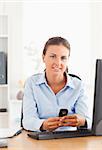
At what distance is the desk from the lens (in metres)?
1.67

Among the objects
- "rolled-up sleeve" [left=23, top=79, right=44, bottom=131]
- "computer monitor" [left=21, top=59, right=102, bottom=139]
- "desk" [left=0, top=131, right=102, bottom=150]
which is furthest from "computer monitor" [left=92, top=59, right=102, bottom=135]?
"rolled-up sleeve" [left=23, top=79, right=44, bottom=131]

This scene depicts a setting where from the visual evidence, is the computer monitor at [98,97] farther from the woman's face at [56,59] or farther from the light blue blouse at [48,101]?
the woman's face at [56,59]

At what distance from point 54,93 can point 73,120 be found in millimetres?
253

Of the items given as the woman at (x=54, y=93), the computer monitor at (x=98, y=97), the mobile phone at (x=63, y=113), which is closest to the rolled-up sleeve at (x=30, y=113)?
the woman at (x=54, y=93)

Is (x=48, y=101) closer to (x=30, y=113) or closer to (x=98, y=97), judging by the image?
(x=30, y=113)

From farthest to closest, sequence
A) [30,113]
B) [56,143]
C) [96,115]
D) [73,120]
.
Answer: [30,113]
[73,120]
[96,115]
[56,143]

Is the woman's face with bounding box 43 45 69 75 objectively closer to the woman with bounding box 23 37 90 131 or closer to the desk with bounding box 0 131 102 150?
the woman with bounding box 23 37 90 131

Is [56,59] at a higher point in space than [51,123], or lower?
higher

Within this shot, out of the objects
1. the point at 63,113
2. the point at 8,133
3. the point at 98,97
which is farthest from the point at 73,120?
the point at 8,133

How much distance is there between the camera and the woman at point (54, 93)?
6.92ft

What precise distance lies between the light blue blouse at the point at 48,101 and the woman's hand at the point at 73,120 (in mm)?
63

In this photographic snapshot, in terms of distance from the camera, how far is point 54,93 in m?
2.14

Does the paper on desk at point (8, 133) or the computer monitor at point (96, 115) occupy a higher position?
the computer monitor at point (96, 115)

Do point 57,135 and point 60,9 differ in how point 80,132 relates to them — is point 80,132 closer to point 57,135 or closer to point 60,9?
point 57,135
